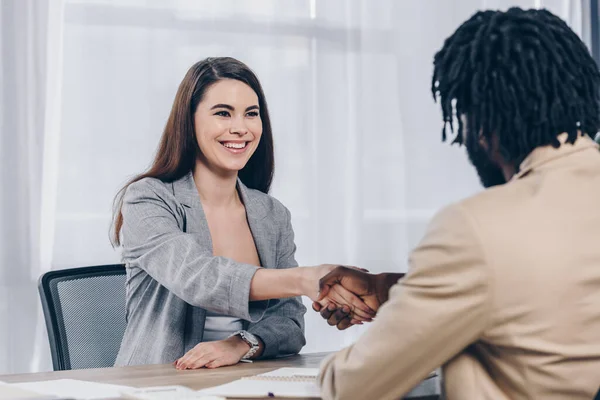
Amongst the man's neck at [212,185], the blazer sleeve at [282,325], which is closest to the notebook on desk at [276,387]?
the blazer sleeve at [282,325]

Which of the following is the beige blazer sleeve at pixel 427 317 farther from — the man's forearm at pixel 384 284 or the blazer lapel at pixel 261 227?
the blazer lapel at pixel 261 227

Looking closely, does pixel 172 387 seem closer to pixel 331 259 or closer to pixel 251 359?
pixel 251 359

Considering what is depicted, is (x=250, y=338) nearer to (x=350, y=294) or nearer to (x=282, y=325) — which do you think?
(x=282, y=325)

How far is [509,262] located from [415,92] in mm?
2720

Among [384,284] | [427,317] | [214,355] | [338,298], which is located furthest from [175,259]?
[427,317]

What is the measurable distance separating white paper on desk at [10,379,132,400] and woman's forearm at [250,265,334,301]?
0.44m

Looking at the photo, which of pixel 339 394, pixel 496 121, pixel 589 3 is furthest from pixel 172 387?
pixel 589 3

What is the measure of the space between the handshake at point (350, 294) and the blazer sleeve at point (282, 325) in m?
0.22

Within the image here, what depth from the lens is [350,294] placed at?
1.81 m

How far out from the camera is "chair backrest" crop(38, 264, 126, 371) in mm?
2184

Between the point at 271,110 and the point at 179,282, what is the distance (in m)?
1.68

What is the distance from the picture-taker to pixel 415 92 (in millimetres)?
3682

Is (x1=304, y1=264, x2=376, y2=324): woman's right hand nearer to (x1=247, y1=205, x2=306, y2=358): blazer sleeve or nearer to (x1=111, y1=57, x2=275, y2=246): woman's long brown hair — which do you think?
(x1=247, y1=205, x2=306, y2=358): blazer sleeve

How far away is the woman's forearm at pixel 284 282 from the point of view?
1826 mm
